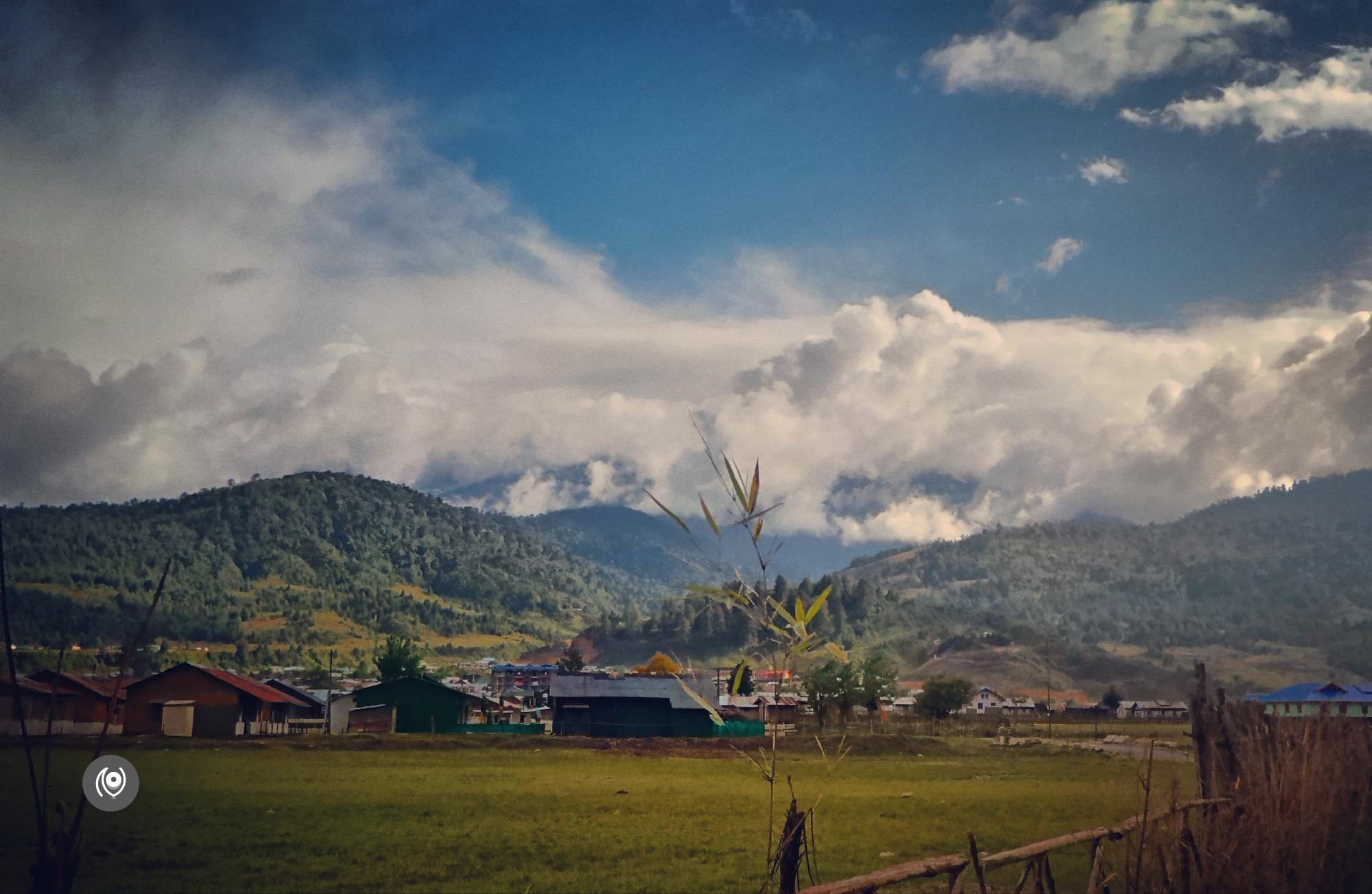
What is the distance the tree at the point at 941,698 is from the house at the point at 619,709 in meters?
25.3

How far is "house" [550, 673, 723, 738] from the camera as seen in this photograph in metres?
66.9

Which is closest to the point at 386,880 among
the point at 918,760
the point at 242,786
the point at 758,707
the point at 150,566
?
the point at 242,786

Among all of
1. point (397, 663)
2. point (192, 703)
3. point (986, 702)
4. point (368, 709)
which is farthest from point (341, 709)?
point (986, 702)

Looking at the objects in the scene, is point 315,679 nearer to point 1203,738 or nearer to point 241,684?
point 241,684

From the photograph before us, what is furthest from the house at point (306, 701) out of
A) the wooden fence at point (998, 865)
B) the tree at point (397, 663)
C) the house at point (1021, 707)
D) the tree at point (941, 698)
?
the wooden fence at point (998, 865)

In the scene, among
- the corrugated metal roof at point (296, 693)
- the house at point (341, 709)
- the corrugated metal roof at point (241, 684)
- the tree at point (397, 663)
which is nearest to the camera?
the corrugated metal roof at point (241, 684)

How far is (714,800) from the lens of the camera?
29.2 m

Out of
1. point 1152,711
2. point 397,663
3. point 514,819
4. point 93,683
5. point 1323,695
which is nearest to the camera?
point 514,819

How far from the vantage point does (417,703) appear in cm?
7181

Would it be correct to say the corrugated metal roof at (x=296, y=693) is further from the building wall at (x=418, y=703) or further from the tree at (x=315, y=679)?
the tree at (x=315, y=679)

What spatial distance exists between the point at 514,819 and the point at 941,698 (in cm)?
6630

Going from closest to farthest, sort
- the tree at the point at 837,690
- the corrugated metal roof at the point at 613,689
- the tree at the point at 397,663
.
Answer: the corrugated metal roof at the point at 613,689
the tree at the point at 837,690
the tree at the point at 397,663

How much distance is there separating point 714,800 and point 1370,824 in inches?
729

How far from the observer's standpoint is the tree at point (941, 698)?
8450 centimetres
